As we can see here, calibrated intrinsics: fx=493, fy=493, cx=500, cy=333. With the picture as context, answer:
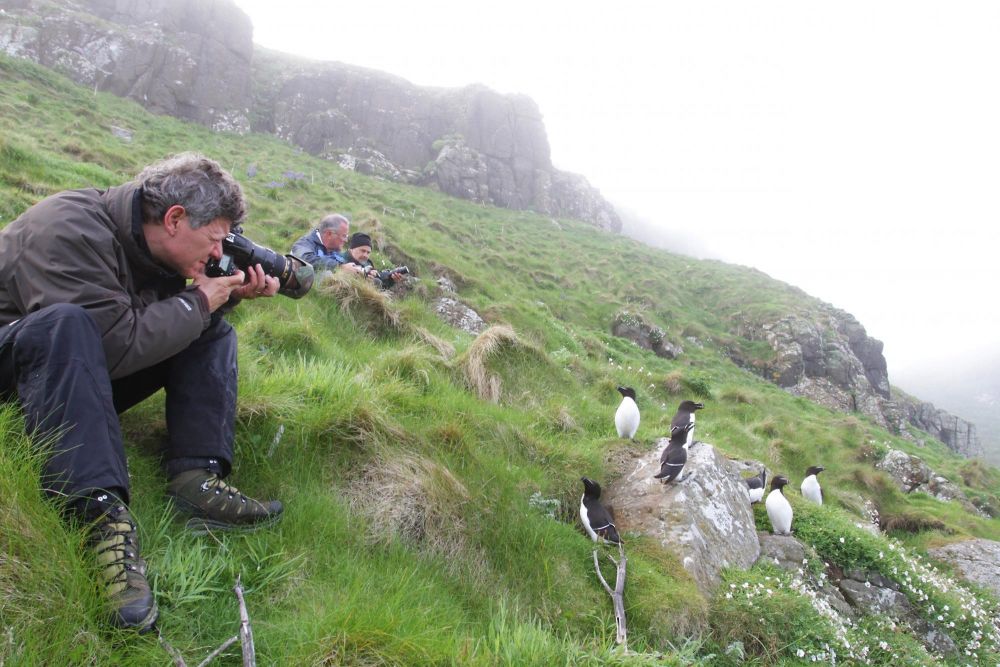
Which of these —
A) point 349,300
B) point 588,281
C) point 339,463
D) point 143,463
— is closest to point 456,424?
point 339,463

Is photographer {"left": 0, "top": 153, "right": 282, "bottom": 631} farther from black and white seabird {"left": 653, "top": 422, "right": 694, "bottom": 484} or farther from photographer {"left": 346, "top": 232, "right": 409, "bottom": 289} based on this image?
photographer {"left": 346, "top": 232, "right": 409, "bottom": 289}

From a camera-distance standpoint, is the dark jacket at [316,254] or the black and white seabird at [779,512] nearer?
the black and white seabird at [779,512]

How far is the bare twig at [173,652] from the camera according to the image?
66.1 inches

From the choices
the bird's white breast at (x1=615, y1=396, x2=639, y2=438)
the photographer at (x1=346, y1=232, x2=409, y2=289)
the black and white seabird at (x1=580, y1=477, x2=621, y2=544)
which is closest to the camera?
the black and white seabird at (x1=580, y1=477, x2=621, y2=544)

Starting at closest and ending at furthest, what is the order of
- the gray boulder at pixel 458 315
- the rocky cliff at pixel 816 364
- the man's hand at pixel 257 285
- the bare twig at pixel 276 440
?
1. the man's hand at pixel 257 285
2. the bare twig at pixel 276 440
3. the gray boulder at pixel 458 315
4. the rocky cliff at pixel 816 364

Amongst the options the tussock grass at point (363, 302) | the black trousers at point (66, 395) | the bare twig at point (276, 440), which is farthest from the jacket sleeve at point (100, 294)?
the tussock grass at point (363, 302)

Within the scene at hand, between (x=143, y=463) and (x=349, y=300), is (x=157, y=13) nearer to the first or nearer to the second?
(x=349, y=300)

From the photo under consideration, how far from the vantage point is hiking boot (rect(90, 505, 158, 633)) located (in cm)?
178

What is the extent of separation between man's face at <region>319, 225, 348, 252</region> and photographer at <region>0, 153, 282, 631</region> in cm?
550

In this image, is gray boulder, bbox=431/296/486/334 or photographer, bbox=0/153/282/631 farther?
gray boulder, bbox=431/296/486/334

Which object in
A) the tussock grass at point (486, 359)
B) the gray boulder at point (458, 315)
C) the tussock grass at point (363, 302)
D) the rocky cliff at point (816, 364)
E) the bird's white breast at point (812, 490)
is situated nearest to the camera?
the tussock grass at point (486, 359)

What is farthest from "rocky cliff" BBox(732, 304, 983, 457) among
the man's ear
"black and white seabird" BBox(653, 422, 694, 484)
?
the man's ear

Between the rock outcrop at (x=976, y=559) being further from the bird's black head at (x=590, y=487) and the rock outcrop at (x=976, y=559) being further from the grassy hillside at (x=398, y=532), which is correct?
the bird's black head at (x=590, y=487)

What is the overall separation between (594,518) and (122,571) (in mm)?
3430
